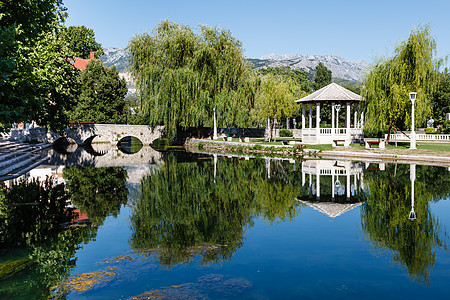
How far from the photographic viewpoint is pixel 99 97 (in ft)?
177

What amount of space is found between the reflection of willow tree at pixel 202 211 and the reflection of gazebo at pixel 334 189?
2.19 ft

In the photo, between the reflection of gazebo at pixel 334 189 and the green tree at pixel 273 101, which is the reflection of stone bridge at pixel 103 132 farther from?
the reflection of gazebo at pixel 334 189

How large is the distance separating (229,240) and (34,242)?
14.2ft

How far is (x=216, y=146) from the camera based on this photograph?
130 ft

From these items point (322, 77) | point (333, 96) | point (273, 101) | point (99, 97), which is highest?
point (322, 77)

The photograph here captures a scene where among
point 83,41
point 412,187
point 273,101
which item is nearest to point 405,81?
point 273,101

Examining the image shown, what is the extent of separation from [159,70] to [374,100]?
21.0m

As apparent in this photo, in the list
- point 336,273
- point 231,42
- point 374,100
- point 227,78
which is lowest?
point 336,273

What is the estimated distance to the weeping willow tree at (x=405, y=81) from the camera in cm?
2800

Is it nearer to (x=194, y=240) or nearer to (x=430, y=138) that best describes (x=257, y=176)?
(x=194, y=240)

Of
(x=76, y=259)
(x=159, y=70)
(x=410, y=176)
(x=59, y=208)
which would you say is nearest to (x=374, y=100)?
(x=410, y=176)

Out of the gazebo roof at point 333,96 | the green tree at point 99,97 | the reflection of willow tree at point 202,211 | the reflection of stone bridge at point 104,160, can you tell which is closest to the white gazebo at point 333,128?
the gazebo roof at point 333,96

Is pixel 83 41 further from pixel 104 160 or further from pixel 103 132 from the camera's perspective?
pixel 104 160

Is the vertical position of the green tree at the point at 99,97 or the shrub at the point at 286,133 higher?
the green tree at the point at 99,97
